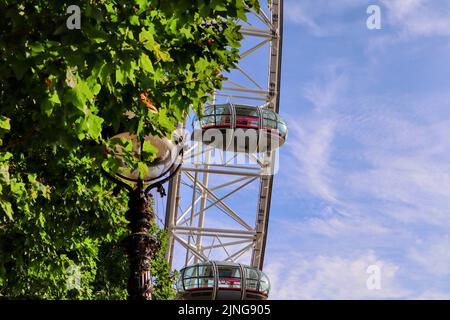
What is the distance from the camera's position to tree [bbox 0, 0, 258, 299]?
628 cm

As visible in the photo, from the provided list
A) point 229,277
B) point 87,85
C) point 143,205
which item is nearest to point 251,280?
point 229,277

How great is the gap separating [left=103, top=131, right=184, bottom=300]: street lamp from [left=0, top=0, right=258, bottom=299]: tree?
0.15 meters

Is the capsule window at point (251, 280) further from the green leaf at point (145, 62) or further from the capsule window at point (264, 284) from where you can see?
the green leaf at point (145, 62)

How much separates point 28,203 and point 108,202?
1.81 m

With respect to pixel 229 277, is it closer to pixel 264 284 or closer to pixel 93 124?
pixel 264 284

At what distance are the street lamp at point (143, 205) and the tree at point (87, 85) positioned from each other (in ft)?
0.50

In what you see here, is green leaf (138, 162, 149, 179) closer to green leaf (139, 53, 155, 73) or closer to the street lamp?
the street lamp

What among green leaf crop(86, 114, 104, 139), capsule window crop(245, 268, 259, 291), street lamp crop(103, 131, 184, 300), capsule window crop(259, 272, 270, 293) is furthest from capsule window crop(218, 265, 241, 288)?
green leaf crop(86, 114, 104, 139)

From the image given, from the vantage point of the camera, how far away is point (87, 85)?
656 cm

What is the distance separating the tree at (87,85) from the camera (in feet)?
20.6

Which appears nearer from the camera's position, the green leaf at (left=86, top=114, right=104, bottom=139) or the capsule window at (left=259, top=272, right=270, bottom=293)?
the green leaf at (left=86, top=114, right=104, bottom=139)

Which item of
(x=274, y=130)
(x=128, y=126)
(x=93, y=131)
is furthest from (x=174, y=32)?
(x=274, y=130)
